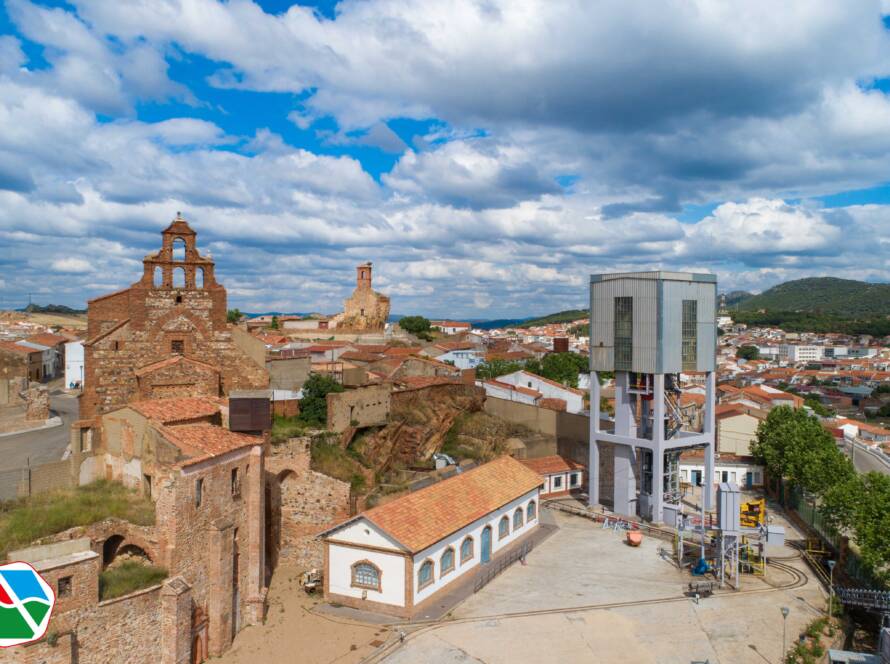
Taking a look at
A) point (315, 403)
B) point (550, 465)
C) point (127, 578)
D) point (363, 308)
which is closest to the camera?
point (127, 578)

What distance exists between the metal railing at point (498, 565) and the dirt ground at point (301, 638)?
4.97 metres

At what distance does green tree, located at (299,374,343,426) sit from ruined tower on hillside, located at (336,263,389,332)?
50.6 m

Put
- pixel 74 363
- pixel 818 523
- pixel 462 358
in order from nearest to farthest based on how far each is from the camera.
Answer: pixel 818 523
pixel 74 363
pixel 462 358

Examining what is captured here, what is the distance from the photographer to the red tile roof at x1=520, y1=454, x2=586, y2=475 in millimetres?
38344

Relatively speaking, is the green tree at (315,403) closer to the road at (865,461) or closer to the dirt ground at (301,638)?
the dirt ground at (301,638)

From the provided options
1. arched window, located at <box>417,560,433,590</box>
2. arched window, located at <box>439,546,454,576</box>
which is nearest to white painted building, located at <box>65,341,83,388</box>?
arched window, located at <box>439,546,454,576</box>

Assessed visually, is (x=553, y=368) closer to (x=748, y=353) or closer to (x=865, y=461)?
(x=865, y=461)

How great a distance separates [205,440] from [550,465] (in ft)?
73.8

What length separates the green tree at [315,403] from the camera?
34003mm

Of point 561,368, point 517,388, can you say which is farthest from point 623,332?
point 561,368

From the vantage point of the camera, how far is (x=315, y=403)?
3425cm

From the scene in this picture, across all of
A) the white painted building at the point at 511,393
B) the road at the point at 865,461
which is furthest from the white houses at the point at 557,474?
the road at the point at 865,461

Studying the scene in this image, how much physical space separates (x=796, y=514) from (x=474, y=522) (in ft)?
62.8

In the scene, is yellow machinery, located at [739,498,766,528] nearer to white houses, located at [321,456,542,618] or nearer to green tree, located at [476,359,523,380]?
white houses, located at [321,456,542,618]
